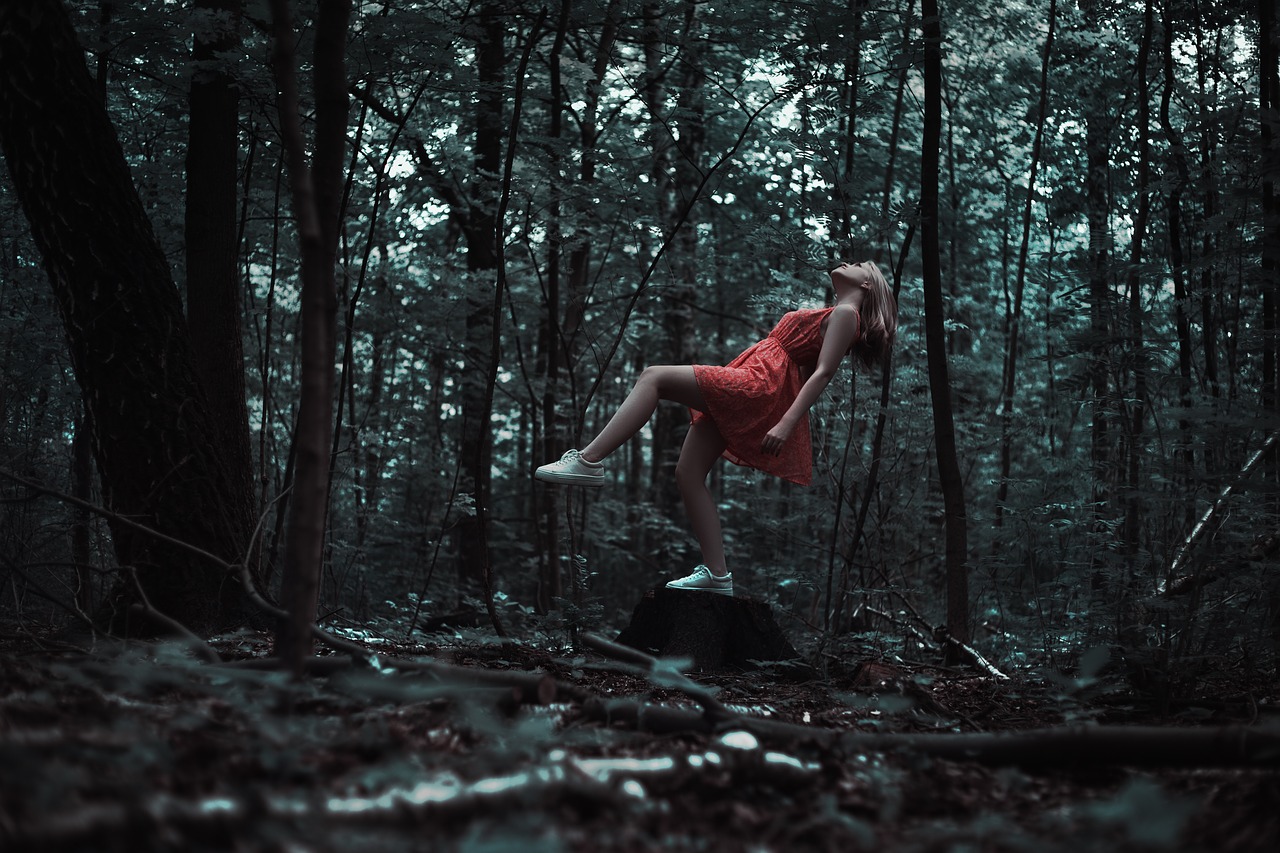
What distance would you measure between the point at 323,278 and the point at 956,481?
11.4 feet

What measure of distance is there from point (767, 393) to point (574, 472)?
3.47 feet

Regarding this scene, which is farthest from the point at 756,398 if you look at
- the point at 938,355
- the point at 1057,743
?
the point at 1057,743

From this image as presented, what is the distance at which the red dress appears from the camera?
4.63 metres

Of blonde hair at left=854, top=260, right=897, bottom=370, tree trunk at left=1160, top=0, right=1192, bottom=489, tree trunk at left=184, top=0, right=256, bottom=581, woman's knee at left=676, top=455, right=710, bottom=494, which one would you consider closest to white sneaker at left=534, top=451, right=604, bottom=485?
woman's knee at left=676, top=455, right=710, bottom=494

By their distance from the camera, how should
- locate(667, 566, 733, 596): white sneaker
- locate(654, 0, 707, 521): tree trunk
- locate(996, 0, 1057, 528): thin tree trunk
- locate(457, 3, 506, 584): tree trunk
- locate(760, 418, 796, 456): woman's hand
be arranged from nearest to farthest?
1. locate(760, 418, 796, 456): woman's hand
2. locate(667, 566, 733, 596): white sneaker
3. locate(996, 0, 1057, 528): thin tree trunk
4. locate(457, 3, 506, 584): tree trunk
5. locate(654, 0, 707, 521): tree trunk

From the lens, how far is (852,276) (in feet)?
15.8

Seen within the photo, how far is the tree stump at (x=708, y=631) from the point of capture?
474 cm

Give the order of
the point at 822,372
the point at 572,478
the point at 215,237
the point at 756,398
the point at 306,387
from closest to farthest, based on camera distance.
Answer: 1. the point at 306,387
2. the point at 572,478
3. the point at 822,372
4. the point at 756,398
5. the point at 215,237

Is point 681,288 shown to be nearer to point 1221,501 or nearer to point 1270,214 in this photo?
point 1270,214

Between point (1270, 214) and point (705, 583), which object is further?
point (705, 583)

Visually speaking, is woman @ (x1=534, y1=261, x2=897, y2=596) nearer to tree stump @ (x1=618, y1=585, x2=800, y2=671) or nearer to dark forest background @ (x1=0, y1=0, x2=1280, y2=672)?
tree stump @ (x1=618, y1=585, x2=800, y2=671)

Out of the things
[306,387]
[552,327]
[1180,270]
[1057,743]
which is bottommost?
[1057,743]

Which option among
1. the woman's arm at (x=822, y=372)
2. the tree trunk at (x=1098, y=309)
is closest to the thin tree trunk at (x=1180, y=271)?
the tree trunk at (x=1098, y=309)

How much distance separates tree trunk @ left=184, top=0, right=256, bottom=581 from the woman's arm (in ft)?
8.95
